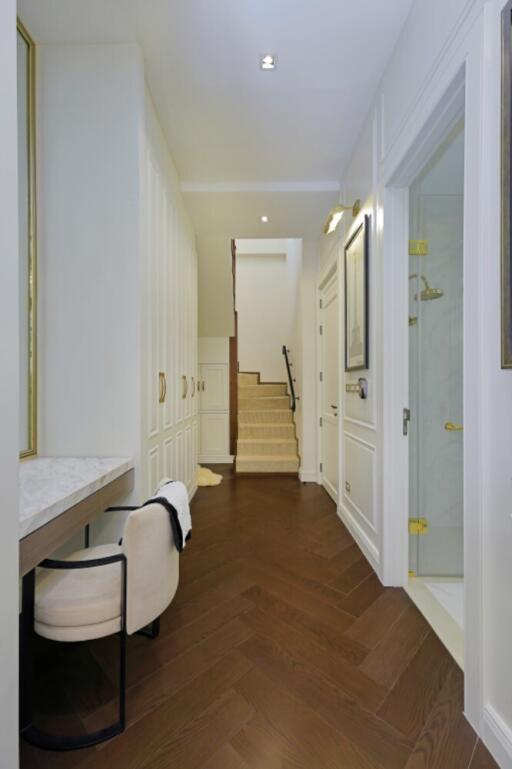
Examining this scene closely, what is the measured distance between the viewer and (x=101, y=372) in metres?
1.92

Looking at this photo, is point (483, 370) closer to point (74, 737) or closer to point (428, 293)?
point (428, 293)

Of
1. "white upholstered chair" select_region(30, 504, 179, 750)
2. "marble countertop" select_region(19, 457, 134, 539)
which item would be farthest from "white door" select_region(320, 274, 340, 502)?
"white upholstered chair" select_region(30, 504, 179, 750)

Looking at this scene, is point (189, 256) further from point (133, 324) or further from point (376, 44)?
point (376, 44)

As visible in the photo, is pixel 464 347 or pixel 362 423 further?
pixel 362 423

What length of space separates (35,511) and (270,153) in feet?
9.27

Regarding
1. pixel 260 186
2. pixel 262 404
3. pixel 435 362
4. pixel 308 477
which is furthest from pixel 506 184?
pixel 262 404

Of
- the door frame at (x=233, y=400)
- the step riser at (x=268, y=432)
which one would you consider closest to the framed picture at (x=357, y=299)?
the step riser at (x=268, y=432)

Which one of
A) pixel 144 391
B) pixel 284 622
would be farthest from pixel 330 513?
pixel 144 391

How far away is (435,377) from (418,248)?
0.81 meters

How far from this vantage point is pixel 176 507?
143 cm

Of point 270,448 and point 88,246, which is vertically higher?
point 88,246

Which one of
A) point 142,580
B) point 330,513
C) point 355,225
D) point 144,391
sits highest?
point 355,225

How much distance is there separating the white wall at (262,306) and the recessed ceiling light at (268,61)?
16.9 ft

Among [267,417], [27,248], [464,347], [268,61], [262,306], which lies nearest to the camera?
[464,347]
